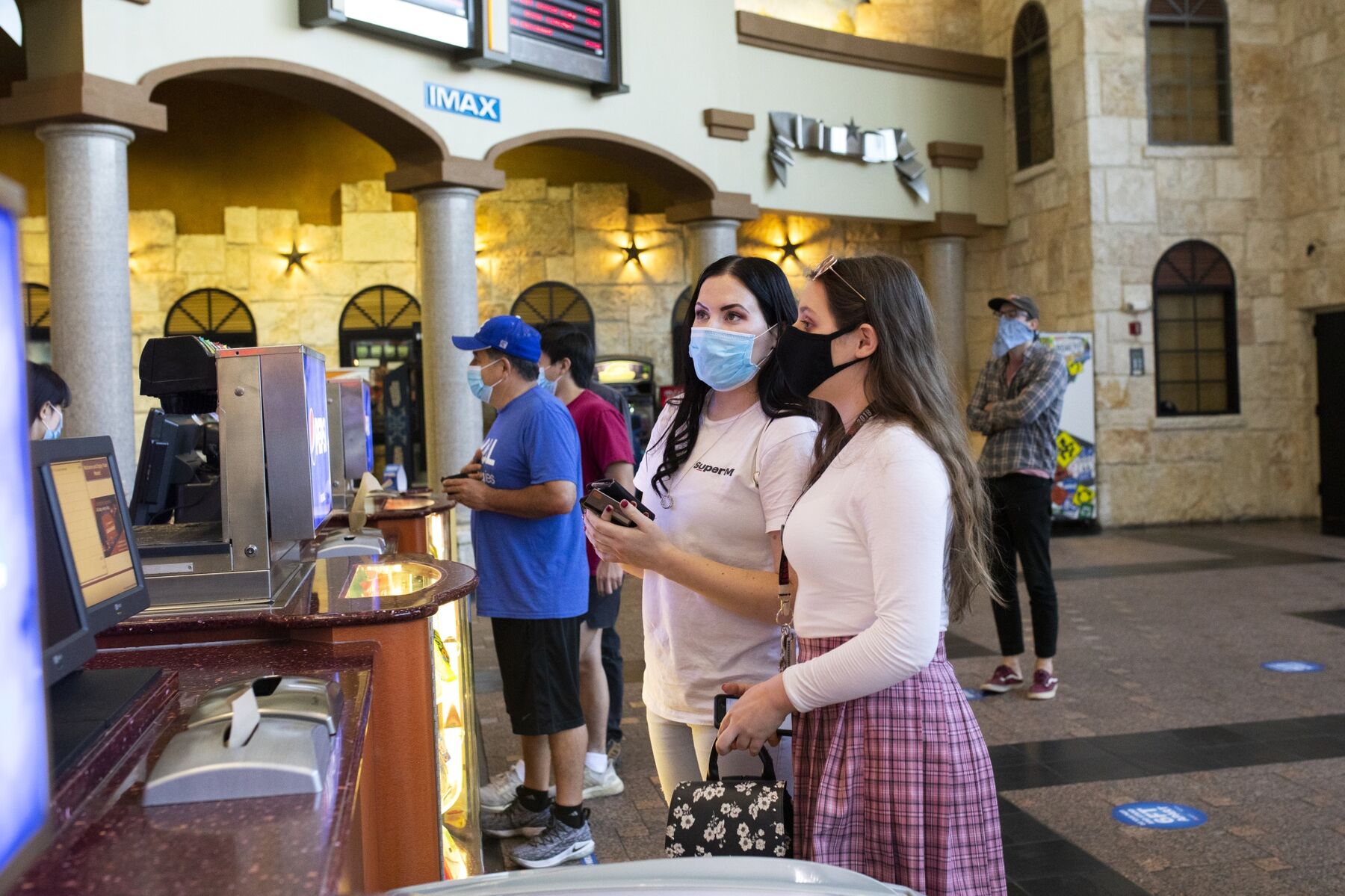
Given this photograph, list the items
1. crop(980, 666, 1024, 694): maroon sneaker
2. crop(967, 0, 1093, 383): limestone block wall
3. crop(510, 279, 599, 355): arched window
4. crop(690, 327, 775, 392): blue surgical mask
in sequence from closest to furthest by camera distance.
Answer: crop(690, 327, 775, 392): blue surgical mask → crop(980, 666, 1024, 694): maroon sneaker → crop(967, 0, 1093, 383): limestone block wall → crop(510, 279, 599, 355): arched window

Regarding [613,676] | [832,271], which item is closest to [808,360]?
[832,271]

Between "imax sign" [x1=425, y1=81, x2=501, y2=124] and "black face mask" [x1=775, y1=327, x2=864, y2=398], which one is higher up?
"imax sign" [x1=425, y1=81, x2=501, y2=124]

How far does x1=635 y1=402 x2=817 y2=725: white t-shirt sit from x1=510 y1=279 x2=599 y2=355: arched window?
10786 millimetres

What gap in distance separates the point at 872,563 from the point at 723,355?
2.10ft

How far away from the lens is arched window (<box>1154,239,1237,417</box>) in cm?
1195

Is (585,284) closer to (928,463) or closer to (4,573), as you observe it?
(928,463)

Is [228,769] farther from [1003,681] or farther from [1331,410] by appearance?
[1331,410]

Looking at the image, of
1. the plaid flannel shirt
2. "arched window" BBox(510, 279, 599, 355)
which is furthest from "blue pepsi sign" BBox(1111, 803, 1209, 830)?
"arched window" BBox(510, 279, 599, 355)

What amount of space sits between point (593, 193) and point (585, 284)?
3.52ft

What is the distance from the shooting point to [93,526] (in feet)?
5.57

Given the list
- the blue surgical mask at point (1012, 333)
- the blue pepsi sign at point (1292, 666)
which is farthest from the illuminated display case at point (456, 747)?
the blue pepsi sign at point (1292, 666)

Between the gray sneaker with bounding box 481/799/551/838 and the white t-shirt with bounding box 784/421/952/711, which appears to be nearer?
the white t-shirt with bounding box 784/421/952/711

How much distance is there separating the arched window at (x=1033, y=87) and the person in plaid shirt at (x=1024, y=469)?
27.2 feet

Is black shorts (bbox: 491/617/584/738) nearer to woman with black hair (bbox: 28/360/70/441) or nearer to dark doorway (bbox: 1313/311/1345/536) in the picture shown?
woman with black hair (bbox: 28/360/70/441)
